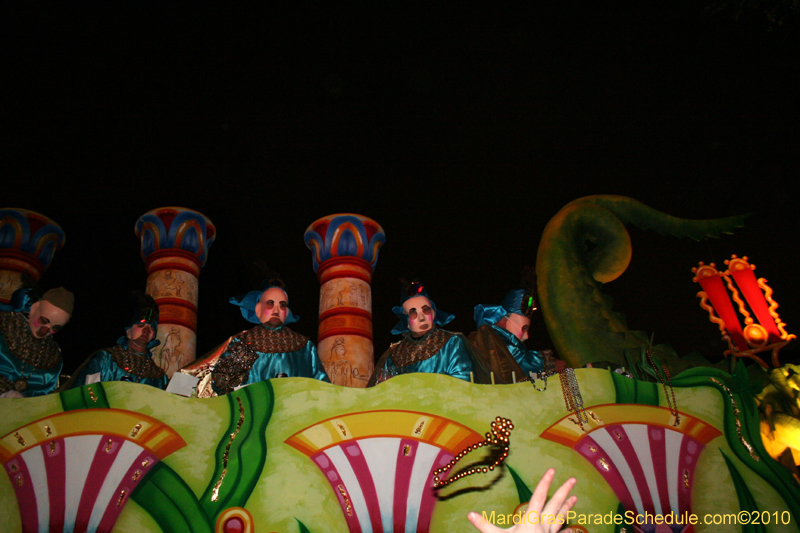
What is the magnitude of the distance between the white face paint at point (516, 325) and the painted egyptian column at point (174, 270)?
2.69 meters

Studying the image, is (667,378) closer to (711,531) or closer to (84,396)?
(711,531)

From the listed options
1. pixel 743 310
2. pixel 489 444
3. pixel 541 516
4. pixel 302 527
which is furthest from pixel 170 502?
pixel 743 310

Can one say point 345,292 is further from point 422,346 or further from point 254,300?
point 422,346

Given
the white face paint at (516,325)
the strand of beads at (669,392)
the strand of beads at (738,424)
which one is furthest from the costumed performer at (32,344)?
the strand of beads at (738,424)

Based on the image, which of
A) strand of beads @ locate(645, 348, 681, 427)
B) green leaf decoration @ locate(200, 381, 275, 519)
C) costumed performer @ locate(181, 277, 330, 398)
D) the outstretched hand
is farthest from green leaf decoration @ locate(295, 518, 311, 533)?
strand of beads @ locate(645, 348, 681, 427)

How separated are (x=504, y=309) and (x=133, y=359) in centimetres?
257

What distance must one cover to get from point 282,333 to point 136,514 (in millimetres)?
1748

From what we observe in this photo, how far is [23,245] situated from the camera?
5.82 m

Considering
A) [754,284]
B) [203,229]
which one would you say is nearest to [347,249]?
[203,229]

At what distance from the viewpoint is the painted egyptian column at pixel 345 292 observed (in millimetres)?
5539

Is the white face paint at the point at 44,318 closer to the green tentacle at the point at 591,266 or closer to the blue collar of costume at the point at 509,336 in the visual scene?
the blue collar of costume at the point at 509,336

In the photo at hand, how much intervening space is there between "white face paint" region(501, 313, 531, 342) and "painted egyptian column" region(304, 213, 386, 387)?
138 cm

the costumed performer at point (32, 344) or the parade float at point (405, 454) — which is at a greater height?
the costumed performer at point (32, 344)

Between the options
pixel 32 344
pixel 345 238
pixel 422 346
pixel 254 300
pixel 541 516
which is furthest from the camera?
pixel 345 238
